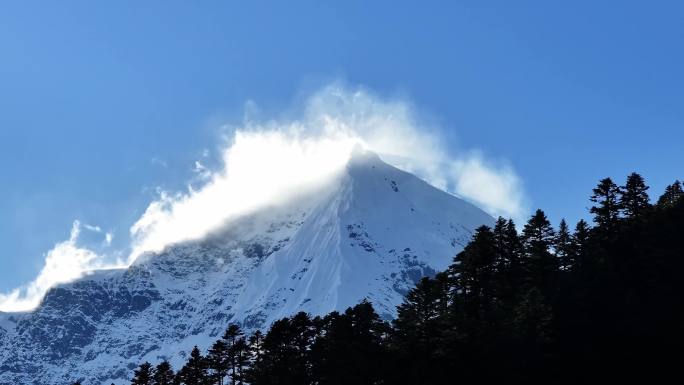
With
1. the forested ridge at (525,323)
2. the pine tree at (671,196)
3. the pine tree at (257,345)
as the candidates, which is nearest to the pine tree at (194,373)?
the forested ridge at (525,323)

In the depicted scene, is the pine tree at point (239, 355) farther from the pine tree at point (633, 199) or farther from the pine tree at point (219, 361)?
the pine tree at point (633, 199)

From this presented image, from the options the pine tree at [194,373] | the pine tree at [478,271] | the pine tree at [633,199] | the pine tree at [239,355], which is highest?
the pine tree at [633,199]

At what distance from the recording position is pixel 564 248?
8381 cm

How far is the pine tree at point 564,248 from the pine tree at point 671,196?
9556mm

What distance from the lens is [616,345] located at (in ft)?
215

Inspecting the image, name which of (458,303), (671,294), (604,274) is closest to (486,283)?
(458,303)

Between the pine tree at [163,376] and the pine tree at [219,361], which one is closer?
the pine tree at [219,361]

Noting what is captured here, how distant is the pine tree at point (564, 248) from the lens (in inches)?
3221

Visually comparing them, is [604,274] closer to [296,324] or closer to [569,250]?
[569,250]

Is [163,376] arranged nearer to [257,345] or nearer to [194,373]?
[194,373]

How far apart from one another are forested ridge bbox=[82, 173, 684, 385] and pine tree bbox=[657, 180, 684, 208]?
575 mm

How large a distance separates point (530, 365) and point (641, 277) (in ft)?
49.7

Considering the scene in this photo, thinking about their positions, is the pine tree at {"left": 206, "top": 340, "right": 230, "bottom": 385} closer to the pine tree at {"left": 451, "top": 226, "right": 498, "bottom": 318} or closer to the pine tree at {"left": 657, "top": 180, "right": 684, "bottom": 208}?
the pine tree at {"left": 451, "top": 226, "right": 498, "bottom": 318}

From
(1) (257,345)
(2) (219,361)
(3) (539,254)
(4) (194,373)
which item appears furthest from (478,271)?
(4) (194,373)
